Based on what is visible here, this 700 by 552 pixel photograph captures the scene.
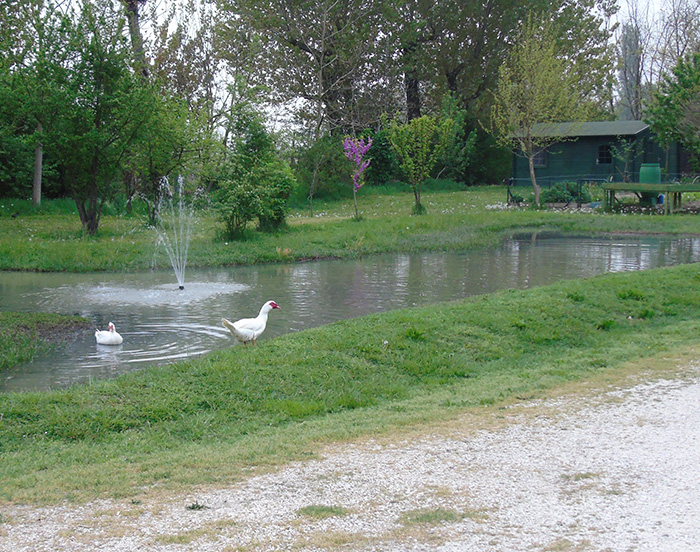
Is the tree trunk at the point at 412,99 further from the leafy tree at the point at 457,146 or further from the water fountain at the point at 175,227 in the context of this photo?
the water fountain at the point at 175,227

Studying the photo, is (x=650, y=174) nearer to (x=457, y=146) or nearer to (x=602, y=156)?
(x=602, y=156)

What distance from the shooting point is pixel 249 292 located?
14664mm

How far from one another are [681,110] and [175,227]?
72.7ft

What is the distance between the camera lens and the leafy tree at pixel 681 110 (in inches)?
1241

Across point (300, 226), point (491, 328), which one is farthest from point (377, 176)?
point (491, 328)

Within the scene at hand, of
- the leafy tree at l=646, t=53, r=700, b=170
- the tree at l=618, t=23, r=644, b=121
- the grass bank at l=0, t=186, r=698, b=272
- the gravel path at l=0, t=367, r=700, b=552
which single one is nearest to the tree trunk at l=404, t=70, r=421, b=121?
the leafy tree at l=646, t=53, r=700, b=170

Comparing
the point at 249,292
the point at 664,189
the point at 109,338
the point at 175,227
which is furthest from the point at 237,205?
the point at 664,189

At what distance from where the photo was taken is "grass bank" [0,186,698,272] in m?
18.5

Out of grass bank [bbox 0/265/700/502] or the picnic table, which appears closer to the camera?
grass bank [bbox 0/265/700/502]

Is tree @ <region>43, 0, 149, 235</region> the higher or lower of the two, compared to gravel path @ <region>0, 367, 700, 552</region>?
higher

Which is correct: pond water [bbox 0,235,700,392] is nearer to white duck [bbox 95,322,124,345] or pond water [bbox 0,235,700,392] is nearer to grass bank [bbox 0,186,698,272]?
white duck [bbox 95,322,124,345]

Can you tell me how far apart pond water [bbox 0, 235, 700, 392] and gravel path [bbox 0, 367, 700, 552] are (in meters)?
4.12

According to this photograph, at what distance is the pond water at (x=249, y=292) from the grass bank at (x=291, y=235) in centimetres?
87

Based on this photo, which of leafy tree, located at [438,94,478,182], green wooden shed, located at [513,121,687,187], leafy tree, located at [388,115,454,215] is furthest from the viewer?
leafy tree, located at [438,94,478,182]
